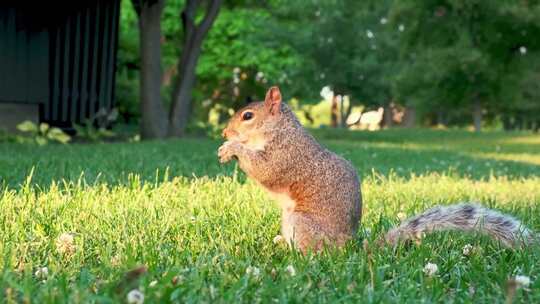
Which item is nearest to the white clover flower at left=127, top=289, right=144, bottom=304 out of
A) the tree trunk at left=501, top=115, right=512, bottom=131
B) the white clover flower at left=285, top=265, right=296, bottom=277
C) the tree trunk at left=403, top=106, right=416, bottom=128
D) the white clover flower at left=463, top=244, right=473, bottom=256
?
the white clover flower at left=285, top=265, right=296, bottom=277

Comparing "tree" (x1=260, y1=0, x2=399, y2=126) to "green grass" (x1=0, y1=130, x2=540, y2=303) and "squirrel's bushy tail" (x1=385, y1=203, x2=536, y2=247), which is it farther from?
"squirrel's bushy tail" (x1=385, y1=203, x2=536, y2=247)

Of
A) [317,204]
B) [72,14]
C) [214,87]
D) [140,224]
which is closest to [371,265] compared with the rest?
[317,204]

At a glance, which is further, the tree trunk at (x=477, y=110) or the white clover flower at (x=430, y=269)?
the tree trunk at (x=477, y=110)

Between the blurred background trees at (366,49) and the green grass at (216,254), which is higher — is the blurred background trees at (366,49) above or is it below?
above

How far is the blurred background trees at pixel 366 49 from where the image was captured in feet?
68.3

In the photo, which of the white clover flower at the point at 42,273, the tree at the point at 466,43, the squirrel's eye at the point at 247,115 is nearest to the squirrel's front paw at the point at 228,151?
the squirrel's eye at the point at 247,115

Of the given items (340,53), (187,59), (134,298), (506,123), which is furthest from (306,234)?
(506,123)

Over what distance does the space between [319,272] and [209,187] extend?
2684mm

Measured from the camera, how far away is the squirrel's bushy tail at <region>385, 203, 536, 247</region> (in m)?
2.95

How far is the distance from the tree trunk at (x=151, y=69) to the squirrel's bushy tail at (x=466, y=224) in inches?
416

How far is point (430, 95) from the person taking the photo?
83.8 ft

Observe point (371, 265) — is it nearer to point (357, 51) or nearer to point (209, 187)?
point (209, 187)

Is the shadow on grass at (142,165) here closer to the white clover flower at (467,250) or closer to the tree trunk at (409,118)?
the white clover flower at (467,250)

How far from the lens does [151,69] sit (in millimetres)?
13172
